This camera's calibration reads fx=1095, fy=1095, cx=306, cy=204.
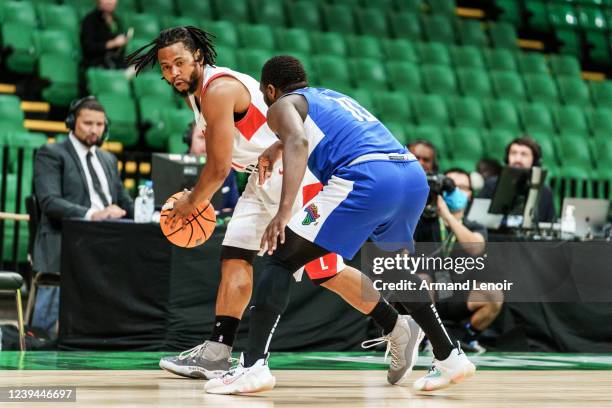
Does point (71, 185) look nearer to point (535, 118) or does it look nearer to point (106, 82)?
point (106, 82)

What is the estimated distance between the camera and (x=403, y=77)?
12.4m

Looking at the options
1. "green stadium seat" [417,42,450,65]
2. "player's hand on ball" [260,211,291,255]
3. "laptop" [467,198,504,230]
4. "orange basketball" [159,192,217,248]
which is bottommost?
"player's hand on ball" [260,211,291,255]

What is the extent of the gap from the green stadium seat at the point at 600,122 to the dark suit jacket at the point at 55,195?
7.60 m

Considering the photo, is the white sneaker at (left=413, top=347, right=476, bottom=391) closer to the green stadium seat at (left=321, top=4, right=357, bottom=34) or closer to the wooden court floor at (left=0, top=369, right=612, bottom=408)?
the wooden court floor at (left=0, top=369, right=612, bottom=408)

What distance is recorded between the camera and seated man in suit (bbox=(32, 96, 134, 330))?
693 cm

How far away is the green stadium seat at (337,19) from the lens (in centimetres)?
1304

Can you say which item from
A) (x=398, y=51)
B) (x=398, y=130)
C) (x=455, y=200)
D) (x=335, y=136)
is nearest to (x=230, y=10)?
(x=398, y=51)

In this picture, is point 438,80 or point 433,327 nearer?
point 433,327

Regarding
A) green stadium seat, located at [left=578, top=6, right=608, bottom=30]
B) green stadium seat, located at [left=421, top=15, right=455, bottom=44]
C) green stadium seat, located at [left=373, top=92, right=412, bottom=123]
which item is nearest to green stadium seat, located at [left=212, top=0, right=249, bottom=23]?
green stadium seat, located at [left=373, top=92, right=412, bottom=123]

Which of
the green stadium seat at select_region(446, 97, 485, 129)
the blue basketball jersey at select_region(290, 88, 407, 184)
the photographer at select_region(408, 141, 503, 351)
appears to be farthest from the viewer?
the green stadium seat at select_region(446, 97, 485, 129)

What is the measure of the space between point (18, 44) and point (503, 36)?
22.1 feet

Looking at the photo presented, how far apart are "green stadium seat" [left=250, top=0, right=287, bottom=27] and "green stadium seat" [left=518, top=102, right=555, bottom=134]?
9.73 ft

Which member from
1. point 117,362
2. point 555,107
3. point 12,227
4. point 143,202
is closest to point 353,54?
point 555,107

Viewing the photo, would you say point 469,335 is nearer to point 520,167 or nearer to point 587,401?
point 520,167
